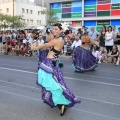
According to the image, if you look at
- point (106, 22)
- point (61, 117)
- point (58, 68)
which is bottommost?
point (61, 117)

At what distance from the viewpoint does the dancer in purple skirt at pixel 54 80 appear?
5.00 meters

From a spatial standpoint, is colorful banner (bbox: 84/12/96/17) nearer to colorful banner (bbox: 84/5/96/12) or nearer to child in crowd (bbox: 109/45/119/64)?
colorful banner (bbox: 84/5/96/12)

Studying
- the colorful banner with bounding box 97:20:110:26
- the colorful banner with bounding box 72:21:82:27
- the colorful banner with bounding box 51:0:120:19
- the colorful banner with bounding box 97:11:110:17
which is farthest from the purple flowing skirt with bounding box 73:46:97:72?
the colorful banner with bounding box 72:21:82:27

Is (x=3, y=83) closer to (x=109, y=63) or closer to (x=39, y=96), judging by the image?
(x=39, y=96)

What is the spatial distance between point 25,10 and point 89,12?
4245 cm

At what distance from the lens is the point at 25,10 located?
231 feet

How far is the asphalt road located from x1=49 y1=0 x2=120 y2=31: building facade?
2010 centimetres

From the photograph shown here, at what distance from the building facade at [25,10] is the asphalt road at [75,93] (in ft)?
190

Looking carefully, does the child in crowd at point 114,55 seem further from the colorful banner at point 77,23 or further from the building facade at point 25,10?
the building facade at point 25,10

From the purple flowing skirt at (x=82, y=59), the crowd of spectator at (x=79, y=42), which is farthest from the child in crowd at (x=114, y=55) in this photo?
the purple flowing skirt at (x=82, y=59)

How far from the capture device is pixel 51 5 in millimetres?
33750

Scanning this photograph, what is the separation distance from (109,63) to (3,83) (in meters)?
6.72

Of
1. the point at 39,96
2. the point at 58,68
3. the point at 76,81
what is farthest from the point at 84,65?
the point at 58,68

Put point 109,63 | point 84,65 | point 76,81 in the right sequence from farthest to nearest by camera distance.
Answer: point 109,63, point 84,65, point 76,81
